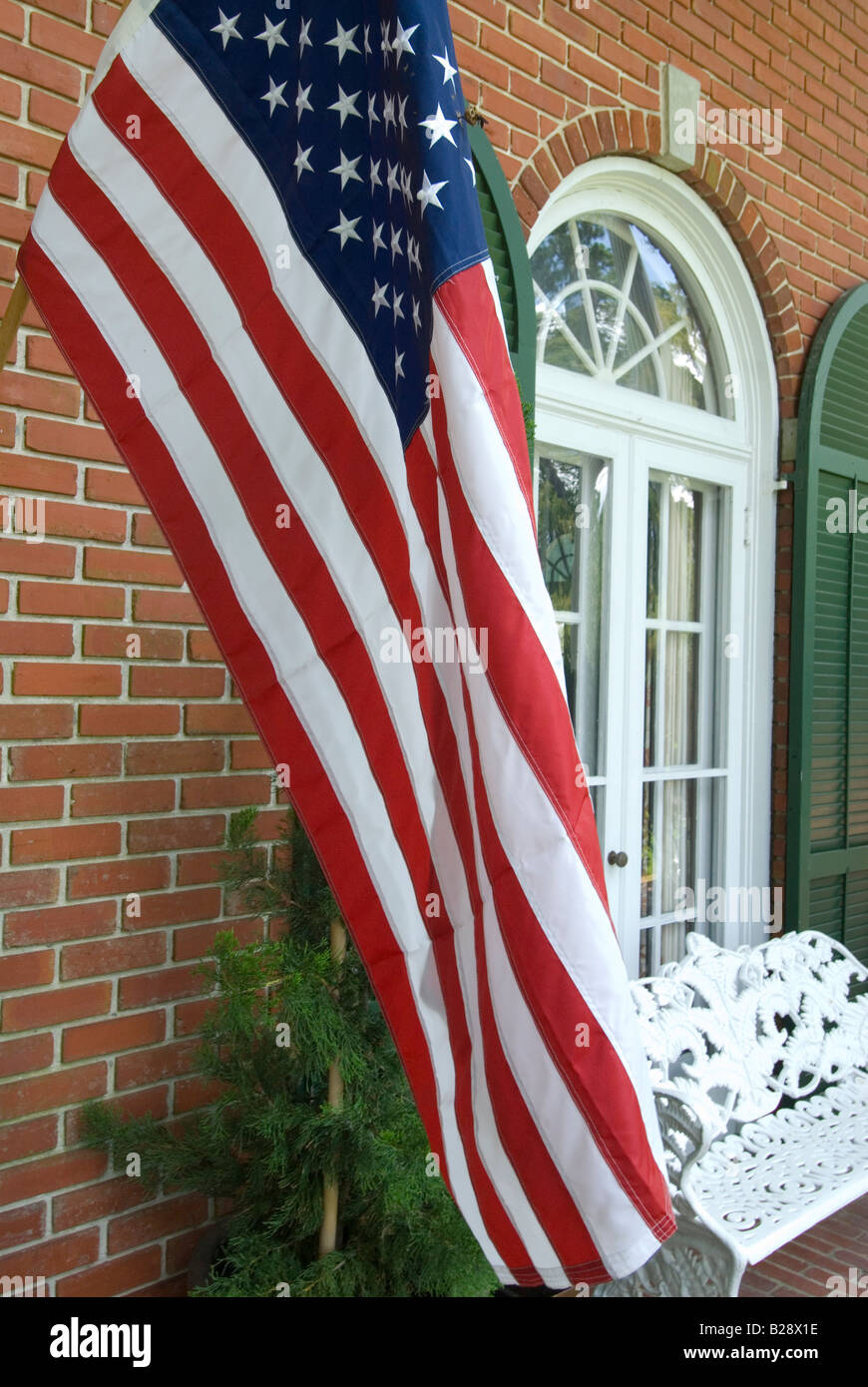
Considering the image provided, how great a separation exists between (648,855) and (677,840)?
21cm

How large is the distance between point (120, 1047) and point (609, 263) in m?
3.24

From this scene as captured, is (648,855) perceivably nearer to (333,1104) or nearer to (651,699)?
(651,699)

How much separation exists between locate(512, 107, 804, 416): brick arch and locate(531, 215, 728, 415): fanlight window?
275 mm

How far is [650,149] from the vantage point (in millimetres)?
4160

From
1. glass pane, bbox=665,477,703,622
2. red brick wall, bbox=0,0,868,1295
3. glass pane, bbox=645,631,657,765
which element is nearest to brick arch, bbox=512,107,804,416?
glass pane, bbox=665,477,703,622

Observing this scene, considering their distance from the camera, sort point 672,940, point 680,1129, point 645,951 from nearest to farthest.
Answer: point 680,1129 < point 645,951 < point 672,940

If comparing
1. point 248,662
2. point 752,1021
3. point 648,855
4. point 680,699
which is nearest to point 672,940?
point 648,855

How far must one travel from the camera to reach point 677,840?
4684mm

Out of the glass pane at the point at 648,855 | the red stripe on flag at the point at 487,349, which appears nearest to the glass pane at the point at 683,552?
the glass pane at the point at 648,855

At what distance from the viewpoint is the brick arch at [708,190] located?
12.3 feet

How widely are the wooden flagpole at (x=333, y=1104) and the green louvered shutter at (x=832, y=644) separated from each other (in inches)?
118

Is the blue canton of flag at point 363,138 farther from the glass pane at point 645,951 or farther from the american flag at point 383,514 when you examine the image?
the glass pane at point 645,951

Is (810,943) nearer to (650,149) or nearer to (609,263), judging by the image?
(609,263)
